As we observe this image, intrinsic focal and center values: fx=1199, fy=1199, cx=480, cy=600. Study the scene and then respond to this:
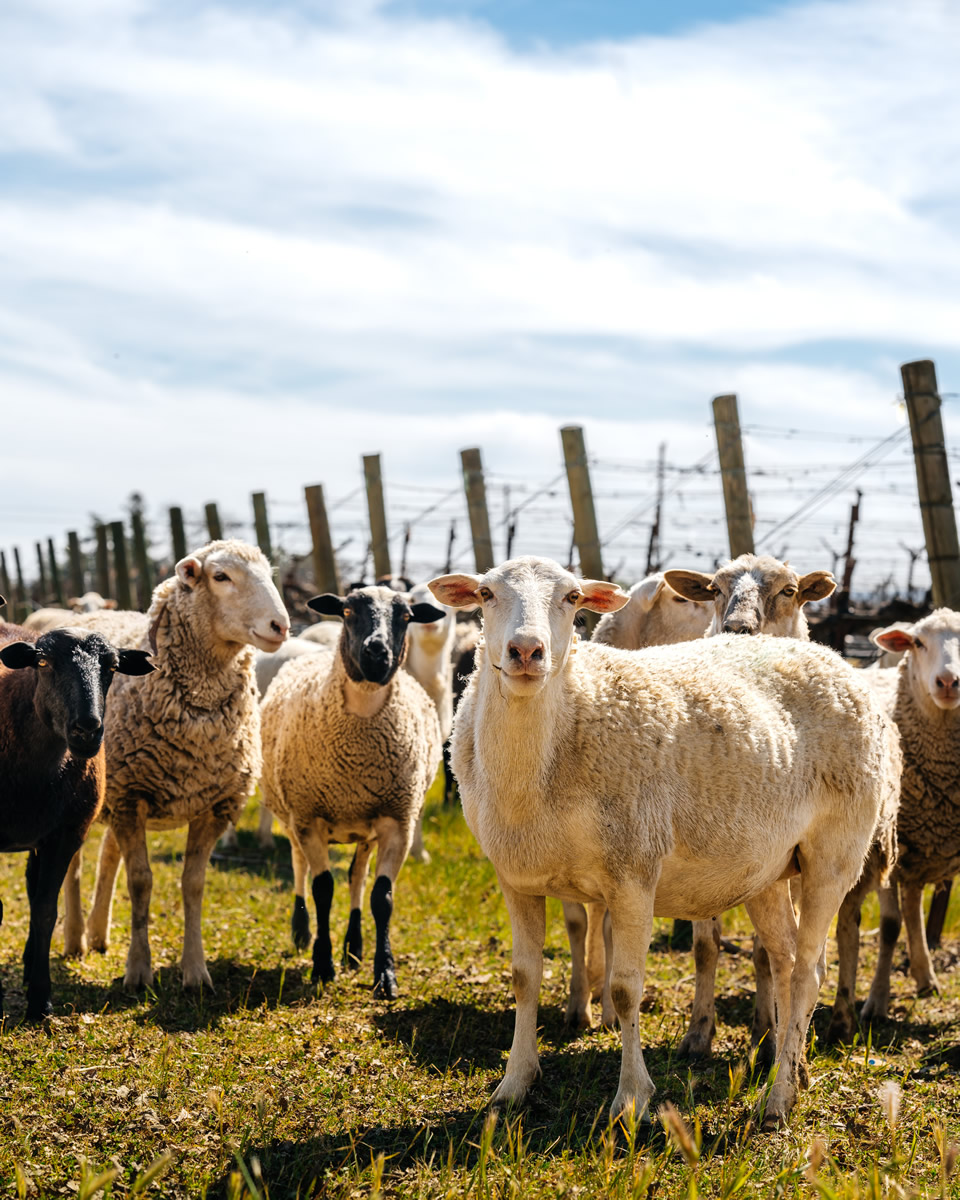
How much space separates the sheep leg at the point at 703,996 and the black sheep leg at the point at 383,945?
151 cm

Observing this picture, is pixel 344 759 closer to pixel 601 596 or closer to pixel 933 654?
pixel 601 596

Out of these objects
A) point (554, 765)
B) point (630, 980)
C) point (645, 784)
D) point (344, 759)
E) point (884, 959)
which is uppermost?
point (554, 765)

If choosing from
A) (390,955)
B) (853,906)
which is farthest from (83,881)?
(853,906)

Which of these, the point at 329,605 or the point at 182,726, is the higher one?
the point at 329,605

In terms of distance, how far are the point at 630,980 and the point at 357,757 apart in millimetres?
2658

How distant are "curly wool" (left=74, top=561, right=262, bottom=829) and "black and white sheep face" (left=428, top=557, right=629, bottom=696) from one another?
7.55 ft

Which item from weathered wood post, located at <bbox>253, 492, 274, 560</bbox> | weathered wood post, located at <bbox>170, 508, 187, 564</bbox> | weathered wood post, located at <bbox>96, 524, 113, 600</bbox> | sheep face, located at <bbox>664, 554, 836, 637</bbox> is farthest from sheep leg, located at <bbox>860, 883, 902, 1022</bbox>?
weathered wood post, located at <bbox>96, 524, 113, 600</bbox>

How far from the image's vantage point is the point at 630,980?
4.24 m

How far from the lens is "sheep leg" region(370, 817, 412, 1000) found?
19.8ft

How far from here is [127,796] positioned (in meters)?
6.20

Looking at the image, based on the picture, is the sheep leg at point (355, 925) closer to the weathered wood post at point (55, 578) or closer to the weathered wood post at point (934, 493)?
the weathered wood post at point (934, 493)

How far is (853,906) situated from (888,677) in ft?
5.93

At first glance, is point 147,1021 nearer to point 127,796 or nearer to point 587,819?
point 127,796

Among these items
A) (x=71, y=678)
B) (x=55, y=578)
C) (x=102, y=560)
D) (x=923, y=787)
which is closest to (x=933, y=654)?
(x=923, y=787)
